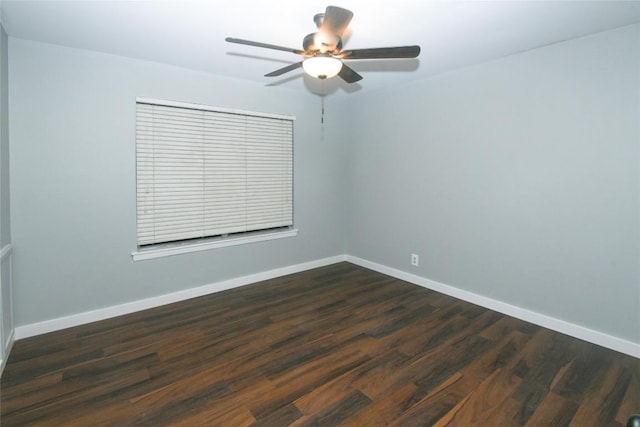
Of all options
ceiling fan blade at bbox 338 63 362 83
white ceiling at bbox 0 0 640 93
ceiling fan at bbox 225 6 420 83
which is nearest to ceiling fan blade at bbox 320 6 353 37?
ceiling fan at bbox 225 6 420 83

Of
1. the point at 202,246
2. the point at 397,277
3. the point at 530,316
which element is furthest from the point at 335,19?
the point at 397,277

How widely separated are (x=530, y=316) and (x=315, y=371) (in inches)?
83.7

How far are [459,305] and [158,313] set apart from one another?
3.07 metres

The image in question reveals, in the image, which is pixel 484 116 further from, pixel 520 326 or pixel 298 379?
pixel 298 379

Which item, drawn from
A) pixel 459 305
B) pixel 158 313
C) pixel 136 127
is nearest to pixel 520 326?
pixel 459 305

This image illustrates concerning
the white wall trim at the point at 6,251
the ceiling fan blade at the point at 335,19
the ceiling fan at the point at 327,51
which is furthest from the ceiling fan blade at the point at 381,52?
the white wall trim at the point at 6,251

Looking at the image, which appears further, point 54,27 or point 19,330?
point 19,330

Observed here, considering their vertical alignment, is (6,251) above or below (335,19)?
below

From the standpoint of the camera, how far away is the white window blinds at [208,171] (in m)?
3.15

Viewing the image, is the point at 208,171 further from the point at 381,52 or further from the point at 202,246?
the point at 381,52

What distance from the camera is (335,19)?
1751mm

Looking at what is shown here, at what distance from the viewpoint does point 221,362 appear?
2.33 meters

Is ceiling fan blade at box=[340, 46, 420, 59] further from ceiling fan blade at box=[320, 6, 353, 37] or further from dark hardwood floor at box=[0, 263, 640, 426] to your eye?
dark hardwood floor at box=[0, 263, 640, 426]

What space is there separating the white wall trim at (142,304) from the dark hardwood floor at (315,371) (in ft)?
0.29
